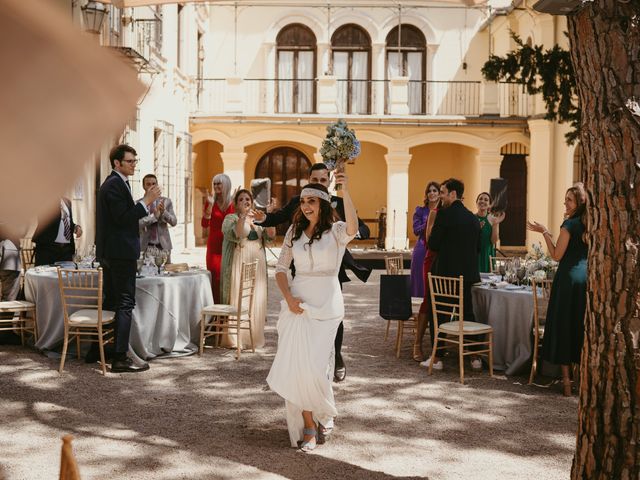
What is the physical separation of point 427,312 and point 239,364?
182cm

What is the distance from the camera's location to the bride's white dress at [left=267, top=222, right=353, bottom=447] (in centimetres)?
427

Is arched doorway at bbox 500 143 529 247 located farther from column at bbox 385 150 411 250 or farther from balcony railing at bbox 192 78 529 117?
column at bbox 385 150 411 250

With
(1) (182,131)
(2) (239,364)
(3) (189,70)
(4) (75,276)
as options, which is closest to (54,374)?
(4) (75,276)

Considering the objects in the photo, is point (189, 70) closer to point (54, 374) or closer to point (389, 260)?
point (389, 260)

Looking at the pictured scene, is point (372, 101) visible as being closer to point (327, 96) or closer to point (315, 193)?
point (327, 96)

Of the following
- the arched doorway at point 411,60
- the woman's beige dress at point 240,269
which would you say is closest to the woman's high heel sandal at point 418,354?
the woman's beige dress at point 240,269

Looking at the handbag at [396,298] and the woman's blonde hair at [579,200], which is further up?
the woman's blonde hair at [579,200]

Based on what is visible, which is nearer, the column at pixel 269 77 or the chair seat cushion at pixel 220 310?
the chair seat cushion at pixel 220 310

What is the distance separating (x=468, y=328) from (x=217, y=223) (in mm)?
2894

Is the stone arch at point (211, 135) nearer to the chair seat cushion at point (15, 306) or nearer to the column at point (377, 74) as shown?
the column at point (377, 74)

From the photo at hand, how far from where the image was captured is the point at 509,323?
652cm

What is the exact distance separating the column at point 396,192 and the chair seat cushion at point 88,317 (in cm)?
1398

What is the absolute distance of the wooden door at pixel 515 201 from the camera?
68.1 feet

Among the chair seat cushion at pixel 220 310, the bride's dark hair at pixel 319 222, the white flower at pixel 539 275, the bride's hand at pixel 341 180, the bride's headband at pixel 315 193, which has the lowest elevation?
the chair seat cushion at pixel 220 310
